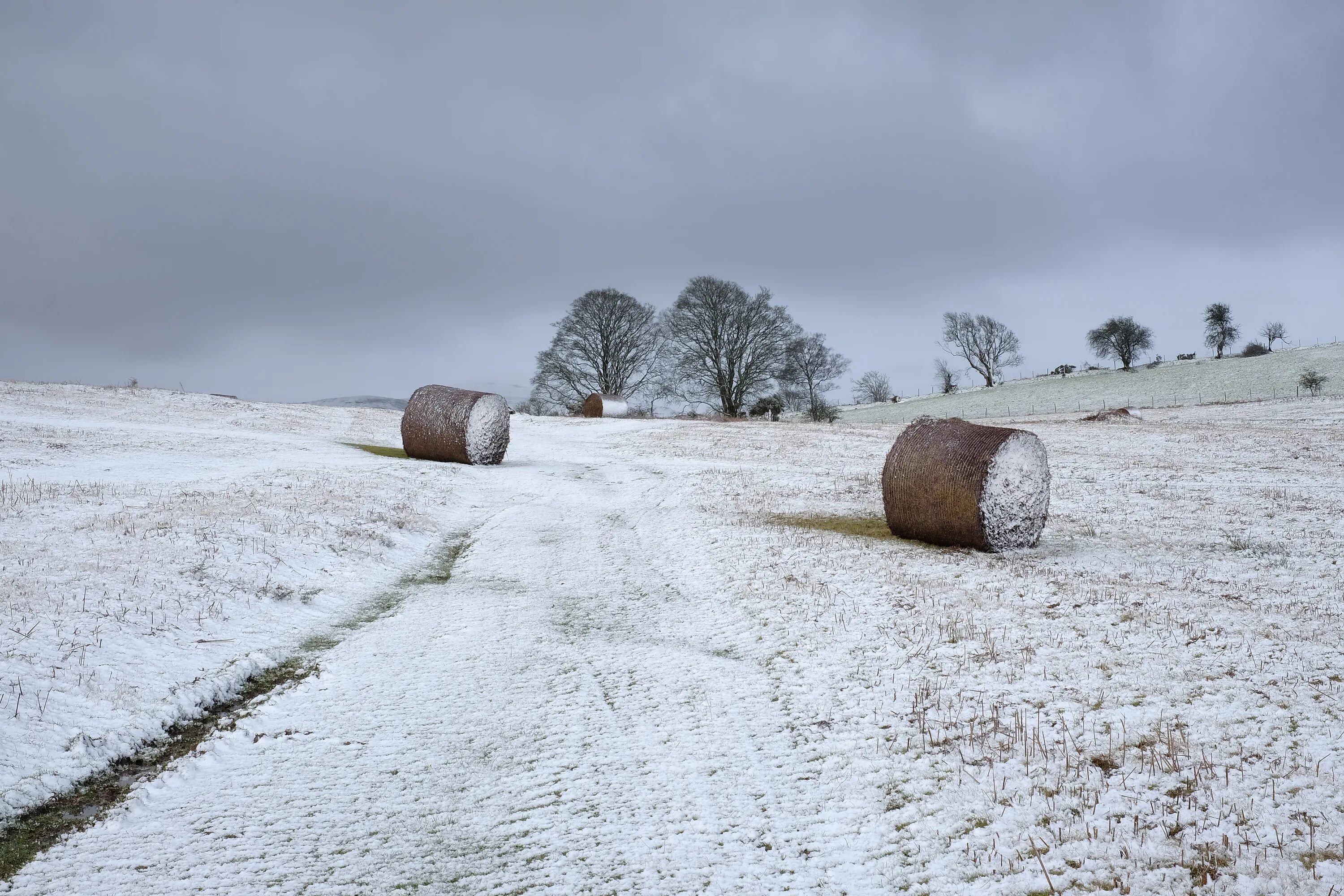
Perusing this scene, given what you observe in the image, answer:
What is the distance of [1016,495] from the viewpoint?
1045 centimetres

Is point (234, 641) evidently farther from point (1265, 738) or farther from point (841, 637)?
point (1265, 738)

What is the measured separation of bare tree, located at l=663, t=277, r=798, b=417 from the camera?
52969 millimetres

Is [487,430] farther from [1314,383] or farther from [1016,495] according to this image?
[1314,383]

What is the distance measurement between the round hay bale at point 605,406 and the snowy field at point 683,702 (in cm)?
3268

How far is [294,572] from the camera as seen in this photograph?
29.2 feet

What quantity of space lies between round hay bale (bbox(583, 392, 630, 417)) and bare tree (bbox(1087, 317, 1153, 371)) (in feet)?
187

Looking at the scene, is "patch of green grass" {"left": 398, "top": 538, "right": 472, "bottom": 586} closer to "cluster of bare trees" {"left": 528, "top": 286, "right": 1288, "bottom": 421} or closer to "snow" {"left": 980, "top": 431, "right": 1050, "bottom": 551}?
"snow" {"left": 980, "top": 431, "right": 1050, "bottom": 551}

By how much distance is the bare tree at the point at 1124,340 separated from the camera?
76.1 meters

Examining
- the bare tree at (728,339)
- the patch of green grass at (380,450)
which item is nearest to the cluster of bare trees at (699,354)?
the bare tree at (728,339)

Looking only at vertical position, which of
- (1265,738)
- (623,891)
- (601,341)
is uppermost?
(601,341)

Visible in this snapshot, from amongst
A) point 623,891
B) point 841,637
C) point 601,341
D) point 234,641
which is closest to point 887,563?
point 841,637

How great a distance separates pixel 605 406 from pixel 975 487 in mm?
35922

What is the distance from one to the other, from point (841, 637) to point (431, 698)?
358 centimetres

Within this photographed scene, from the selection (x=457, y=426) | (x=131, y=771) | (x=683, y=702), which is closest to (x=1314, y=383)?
(x=457, y=426)
